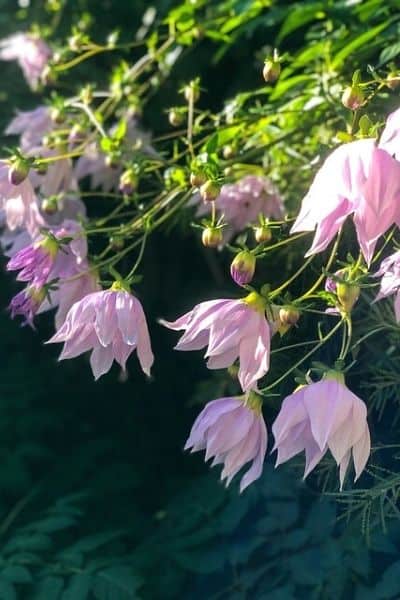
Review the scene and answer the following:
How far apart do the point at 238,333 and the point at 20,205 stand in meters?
0.39

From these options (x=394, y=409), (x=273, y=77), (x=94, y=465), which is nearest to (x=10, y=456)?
(x=94, y=465)

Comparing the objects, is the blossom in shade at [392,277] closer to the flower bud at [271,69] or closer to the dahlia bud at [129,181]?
the flower bud at [271,69]

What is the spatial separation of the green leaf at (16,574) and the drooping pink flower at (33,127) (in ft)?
1.95

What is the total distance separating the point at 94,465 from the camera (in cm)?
179

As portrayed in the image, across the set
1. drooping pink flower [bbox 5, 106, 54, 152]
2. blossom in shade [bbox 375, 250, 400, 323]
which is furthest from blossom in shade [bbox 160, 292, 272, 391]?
drooping pink flower [bbox 5, 106, 54, 152]

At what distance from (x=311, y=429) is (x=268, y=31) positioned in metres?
1.09

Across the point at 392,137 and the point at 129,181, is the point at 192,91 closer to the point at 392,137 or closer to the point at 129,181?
the point at 129,181

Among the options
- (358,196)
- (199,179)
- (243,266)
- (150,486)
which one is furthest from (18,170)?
(150,486)

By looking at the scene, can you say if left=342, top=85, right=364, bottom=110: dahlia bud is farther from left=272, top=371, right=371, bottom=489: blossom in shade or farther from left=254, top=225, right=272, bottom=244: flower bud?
left=272, top=371, right=371, bottom=489: blossom in shade

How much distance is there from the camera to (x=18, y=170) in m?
1.16

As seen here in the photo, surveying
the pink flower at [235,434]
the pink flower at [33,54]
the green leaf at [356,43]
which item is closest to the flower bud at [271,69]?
the green leaf at [356,43]

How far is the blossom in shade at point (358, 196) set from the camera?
0.88 meters

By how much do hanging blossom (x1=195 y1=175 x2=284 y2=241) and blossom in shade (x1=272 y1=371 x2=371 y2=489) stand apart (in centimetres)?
50

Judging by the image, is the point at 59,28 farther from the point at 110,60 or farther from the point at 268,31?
the point at 268,31
